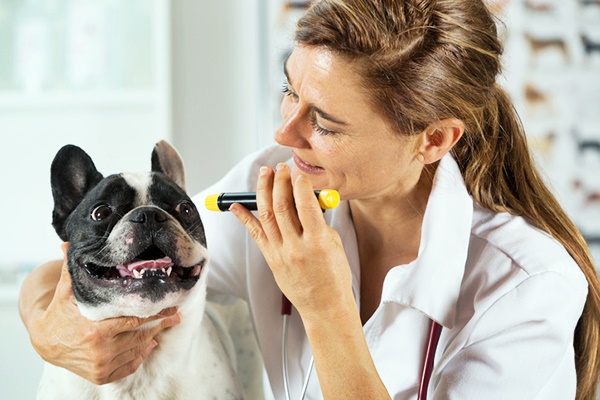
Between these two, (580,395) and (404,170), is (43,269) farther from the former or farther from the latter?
(580,395)

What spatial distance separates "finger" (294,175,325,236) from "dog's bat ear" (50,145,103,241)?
378mm

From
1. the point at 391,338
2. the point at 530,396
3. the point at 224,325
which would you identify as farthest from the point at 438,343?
the point at 224,325

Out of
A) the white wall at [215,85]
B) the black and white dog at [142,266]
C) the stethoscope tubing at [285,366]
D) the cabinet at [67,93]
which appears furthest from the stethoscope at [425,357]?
the white wall at [215,85]

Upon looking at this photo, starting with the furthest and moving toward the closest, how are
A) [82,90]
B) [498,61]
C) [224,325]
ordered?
[82,90]
[224,325]
[498,61]

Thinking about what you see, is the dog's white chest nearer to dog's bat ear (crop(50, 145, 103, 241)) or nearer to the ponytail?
dog's bat ear (crop(50, 145, 103, 241))

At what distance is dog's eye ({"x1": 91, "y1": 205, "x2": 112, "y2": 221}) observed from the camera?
1075 mm

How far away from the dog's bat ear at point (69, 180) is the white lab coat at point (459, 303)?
34 centimetres

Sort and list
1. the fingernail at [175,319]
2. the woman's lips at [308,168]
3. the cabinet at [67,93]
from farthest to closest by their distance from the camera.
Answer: the cabinet at [67,93] → the woman's lips at [308,168] → the fingernail at [175,319]

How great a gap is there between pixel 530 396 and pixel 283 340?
18.8 inches

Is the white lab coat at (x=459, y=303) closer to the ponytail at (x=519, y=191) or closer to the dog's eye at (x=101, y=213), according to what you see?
the ponytail at (x=519, y=191)

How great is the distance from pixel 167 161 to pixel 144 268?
29 centimetres

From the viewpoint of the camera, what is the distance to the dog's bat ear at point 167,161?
4.02 ft

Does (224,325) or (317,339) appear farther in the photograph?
(224,325)

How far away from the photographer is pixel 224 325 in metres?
1.42
